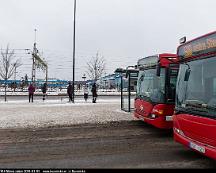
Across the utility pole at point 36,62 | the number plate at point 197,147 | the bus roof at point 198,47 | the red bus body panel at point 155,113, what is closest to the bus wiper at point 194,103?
the number plate at point 197,147

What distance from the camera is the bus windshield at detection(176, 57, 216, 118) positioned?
585cm

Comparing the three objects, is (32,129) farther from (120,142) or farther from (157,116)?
(157,116)

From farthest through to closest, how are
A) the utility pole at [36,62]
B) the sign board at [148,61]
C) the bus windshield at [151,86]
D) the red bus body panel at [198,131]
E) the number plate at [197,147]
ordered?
the utility pole at [36,62] → the sign board at [148,61] → the bus windshield at [151,86] → the number plate at [197,147] → the red bus body panel at [198,131]

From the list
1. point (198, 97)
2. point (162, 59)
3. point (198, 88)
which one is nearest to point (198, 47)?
point (198, 88)

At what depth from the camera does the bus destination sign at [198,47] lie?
6.16 metres

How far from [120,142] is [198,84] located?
330 centimetres

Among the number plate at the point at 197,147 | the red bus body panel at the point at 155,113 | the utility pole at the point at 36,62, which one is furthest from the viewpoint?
the utility pole at the point at 36,62

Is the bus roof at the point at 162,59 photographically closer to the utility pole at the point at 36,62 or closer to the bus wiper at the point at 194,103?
the bus wiper at the point at 194,103

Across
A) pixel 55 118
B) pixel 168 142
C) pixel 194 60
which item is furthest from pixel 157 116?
pixel 55 118

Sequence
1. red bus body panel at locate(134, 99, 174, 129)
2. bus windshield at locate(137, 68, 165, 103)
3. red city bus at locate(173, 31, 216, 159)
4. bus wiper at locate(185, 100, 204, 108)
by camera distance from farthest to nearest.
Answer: bus windshield at locate(137, 68, 165, 103) < red bus body panel at locate(134, 99, 174, 129) < bus wiper at locate(185, 100, 204, 108) < red city bus at locate(173, 31, 216, 159)

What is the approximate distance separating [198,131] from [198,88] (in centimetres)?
101

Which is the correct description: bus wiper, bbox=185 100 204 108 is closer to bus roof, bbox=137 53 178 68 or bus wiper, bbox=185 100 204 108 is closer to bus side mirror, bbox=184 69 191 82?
bus side mirror, bbox=184 69 191 82

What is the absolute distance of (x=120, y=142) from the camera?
8570 millimetres

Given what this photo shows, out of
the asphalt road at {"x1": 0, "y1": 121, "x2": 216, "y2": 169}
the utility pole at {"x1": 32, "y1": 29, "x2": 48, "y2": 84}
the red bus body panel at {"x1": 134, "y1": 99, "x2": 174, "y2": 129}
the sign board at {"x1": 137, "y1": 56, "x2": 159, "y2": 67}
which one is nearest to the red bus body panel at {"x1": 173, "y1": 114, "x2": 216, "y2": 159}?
the asphalt road at {"x1": 0, "y1": 121, "x2": 216, "y2": 169}
